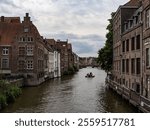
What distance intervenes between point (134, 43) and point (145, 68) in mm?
5775

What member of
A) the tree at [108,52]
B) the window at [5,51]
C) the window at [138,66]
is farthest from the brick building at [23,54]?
the window at [138,66]

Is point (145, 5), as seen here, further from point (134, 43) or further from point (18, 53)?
point (18, 53)

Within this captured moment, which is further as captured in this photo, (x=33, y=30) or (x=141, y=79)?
(x=33, y=30)

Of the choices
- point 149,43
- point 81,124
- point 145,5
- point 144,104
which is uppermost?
point 145,5

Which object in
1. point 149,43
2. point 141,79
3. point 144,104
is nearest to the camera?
point 144,104

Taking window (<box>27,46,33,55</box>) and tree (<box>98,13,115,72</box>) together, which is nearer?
window (<box>27,46,33,55</box>)

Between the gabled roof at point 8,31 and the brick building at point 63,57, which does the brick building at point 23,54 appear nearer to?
the gabled roof at point 8,31

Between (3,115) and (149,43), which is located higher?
(149,43)

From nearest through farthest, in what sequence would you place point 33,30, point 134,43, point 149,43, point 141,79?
point 149,43 < point 141,79 < point 134,43 < point 33,30

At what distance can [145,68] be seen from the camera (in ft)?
70.4

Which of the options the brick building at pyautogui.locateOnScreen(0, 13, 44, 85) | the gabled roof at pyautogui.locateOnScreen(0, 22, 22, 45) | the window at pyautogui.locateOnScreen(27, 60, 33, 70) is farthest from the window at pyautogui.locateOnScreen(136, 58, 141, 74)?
the gabled roof at pyautogui.locateOnScreen(0, 22, 22, 45)

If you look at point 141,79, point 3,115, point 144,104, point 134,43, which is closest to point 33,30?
point 134,43

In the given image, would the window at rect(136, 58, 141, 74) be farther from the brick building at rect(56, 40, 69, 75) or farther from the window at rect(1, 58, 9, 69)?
the brick building at rect(56, 40, 69, 75)

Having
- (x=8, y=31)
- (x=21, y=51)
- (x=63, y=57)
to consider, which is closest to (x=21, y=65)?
(x=21, y=51)
